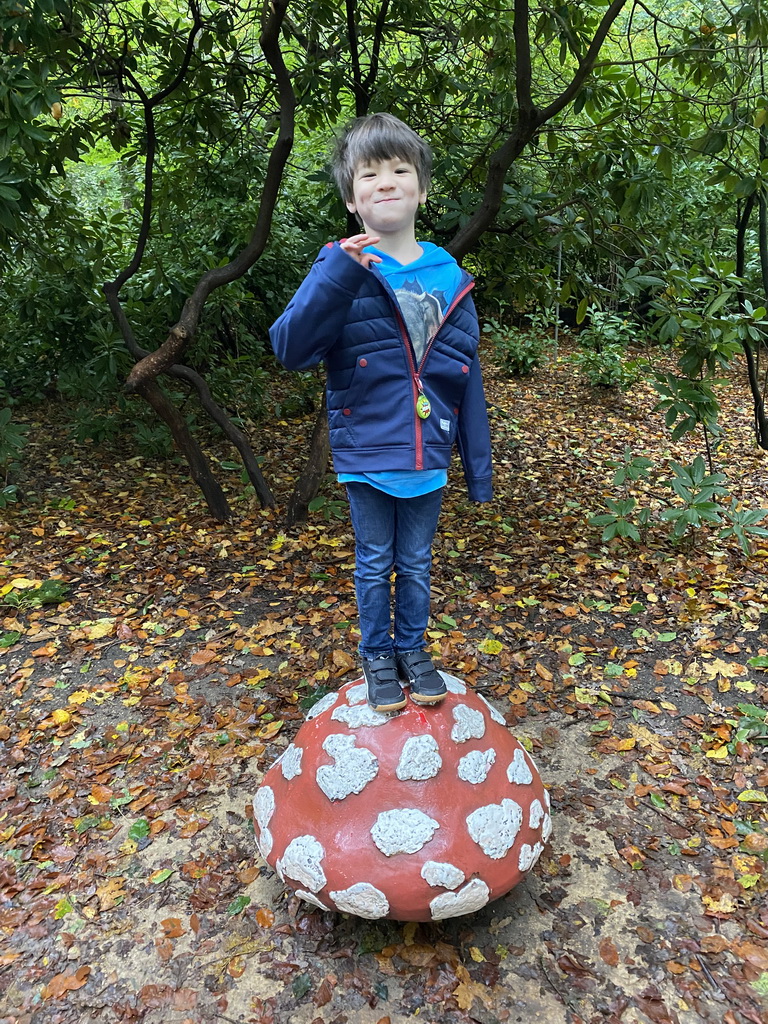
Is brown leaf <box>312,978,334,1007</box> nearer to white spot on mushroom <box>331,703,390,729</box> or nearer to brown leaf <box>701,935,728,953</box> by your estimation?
white spot on mushroom <box>331,703,390,729</box>

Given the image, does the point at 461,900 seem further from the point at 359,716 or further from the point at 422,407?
the point at 422,407

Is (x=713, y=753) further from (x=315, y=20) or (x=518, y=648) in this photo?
(x=315, y=20)

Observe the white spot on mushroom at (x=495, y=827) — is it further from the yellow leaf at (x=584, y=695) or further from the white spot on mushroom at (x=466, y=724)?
the yellow leaf at (x=584, y=695)

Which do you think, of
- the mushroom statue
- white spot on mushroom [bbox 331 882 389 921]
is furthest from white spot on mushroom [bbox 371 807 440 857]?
white spot on mushroom [bbox 331 882 389 921]

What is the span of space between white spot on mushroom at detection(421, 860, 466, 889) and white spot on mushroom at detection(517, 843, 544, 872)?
23cm

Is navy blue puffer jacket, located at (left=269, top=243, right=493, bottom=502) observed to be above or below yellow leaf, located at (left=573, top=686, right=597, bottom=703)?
above

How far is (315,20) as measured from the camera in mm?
4430

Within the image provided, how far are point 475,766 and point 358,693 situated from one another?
436 mm

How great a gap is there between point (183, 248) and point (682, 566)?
438cm

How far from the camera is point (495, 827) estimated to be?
2115 millimetres

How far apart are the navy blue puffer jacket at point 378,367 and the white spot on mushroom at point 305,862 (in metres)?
1.11

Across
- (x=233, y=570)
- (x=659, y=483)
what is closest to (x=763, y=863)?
(x=233, y=570)

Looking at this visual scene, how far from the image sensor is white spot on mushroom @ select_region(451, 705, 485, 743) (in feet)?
7.18

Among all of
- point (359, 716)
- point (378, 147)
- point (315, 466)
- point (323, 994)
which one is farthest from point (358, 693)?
point (315, 466)
